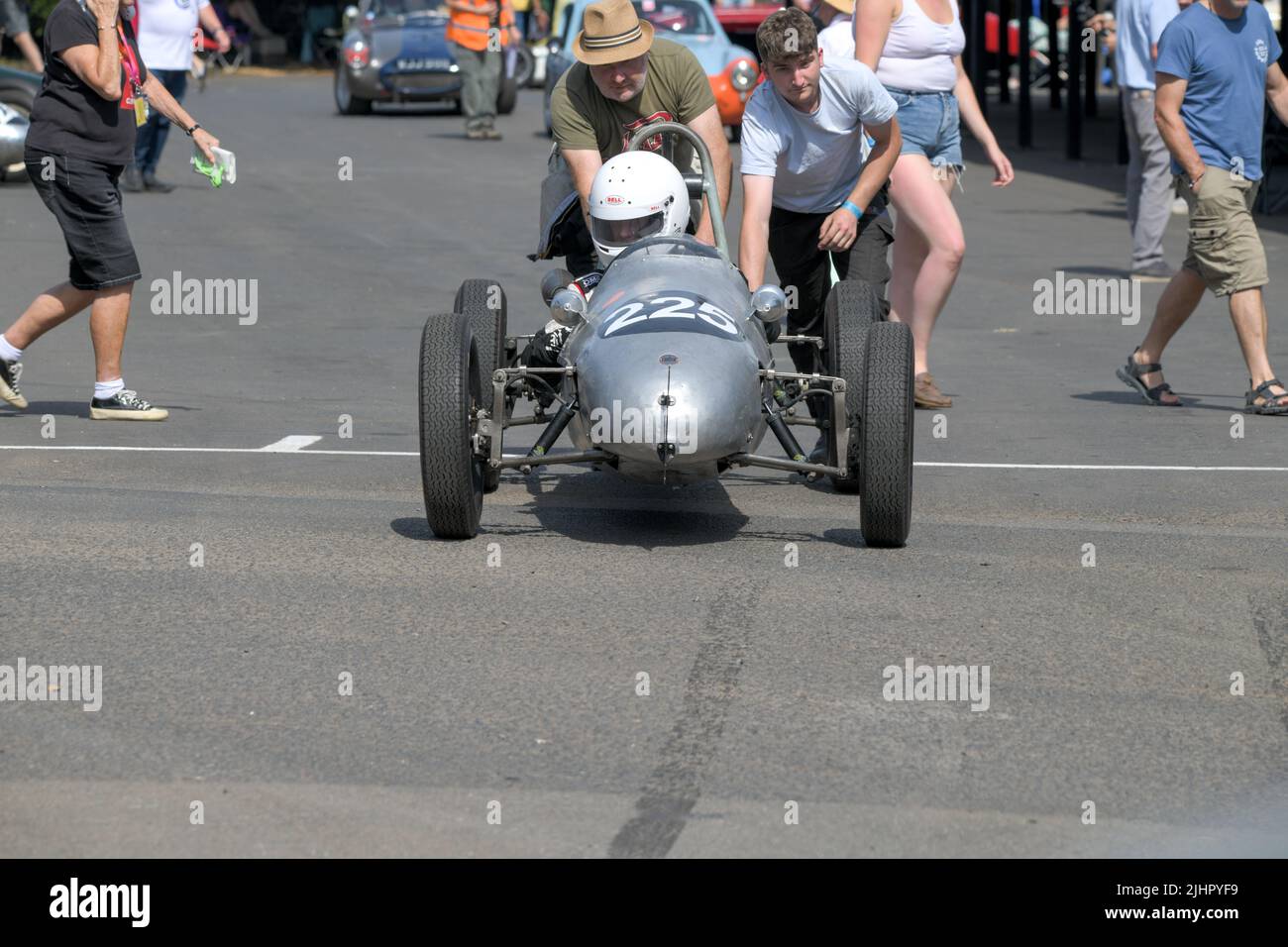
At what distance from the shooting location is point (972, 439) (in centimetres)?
909

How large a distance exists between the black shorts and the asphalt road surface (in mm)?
674

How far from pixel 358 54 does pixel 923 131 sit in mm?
19246

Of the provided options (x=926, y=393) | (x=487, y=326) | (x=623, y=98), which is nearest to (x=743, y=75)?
(x=926, y=393)

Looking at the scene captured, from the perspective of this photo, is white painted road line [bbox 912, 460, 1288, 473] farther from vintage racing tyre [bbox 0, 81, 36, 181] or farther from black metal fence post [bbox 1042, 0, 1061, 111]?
black metal fence post [bbox 1042, 0, 1061, 111]

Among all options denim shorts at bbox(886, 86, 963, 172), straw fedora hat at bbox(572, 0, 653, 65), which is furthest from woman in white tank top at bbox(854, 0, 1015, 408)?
straw fedora hat at bbox(572, 0, 653, 65)

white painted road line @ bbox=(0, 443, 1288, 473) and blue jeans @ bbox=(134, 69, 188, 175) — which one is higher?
white painted road line @ bbox=(0, 443, 1288, 473)

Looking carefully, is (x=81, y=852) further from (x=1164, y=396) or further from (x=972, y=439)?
(x=1164, y=396)

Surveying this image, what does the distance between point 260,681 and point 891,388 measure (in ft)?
7.77

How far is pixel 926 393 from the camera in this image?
31.8 feet

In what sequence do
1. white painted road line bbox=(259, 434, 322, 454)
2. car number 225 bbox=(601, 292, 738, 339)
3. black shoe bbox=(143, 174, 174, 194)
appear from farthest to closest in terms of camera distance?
black shoe bbox=(143, 174, 174, 194) < white painted road line bbox=(259, 434, 322, 454) < car number 225 bbox=(601, 292, 738, 339)

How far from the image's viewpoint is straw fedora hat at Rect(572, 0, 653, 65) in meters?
8.12

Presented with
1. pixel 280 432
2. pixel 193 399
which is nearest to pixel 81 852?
pixel 280 432
